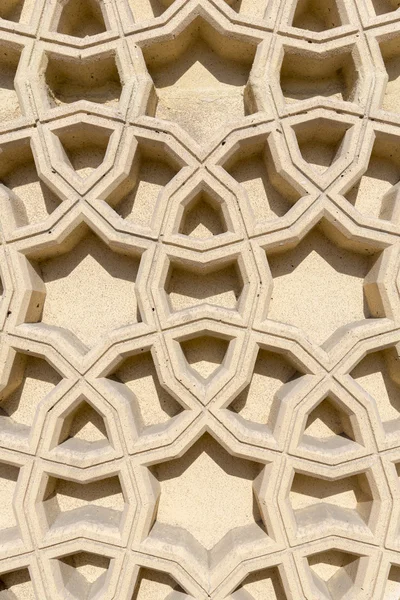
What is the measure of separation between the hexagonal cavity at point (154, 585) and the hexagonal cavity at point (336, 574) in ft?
1.10

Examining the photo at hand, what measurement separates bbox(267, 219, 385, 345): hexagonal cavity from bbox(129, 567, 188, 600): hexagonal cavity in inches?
26.6

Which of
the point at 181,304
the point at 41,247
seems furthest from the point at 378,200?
the point at 41,247

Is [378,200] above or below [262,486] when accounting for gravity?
above

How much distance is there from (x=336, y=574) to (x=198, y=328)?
0.70 metres

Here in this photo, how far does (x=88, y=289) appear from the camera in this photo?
1076 millimetres

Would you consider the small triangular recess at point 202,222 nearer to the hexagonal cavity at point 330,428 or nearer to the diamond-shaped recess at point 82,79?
the diamond-shaped recess at point 82,79

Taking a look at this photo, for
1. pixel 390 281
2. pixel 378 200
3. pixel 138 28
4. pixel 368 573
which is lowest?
pixel 368 573

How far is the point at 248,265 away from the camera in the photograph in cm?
96

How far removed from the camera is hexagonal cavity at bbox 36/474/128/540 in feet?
3.20

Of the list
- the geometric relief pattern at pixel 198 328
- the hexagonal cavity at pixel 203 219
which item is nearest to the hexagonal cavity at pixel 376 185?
the geometric relief pattern at pixel 198 328

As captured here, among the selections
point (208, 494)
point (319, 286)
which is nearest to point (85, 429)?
point (208, 494)

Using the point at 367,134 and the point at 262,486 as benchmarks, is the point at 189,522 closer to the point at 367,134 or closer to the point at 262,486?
the point at 262,486

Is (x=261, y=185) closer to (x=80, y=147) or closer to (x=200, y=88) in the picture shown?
(x=200, y=88)

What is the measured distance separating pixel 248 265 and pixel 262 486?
495 mm
